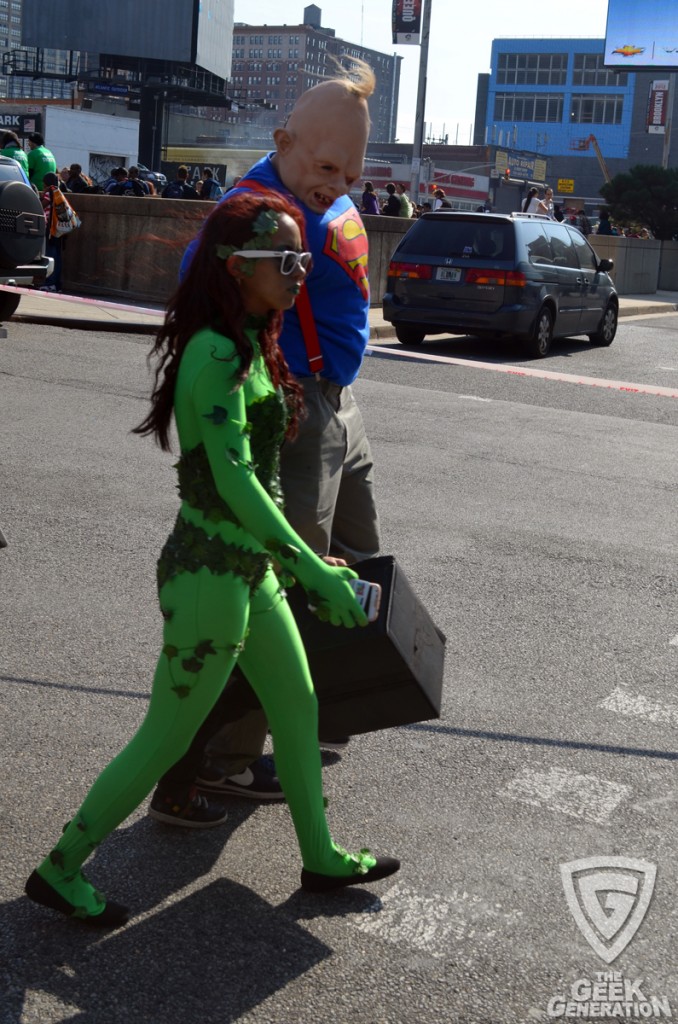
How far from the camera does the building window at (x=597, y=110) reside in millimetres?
139125

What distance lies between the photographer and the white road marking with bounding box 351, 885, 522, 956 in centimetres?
301

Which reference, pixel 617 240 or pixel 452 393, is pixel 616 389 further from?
pixel 617 240

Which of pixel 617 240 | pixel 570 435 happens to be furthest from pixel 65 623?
pixel 617 240

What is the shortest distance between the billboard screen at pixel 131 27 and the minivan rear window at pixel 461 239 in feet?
227

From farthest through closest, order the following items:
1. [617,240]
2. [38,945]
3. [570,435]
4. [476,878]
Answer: [617,240]
[570,435]
[476,878]
[38,945]

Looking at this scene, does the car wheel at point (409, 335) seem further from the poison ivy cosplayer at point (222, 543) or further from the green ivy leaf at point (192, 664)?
the green ivy leaf at point (192, 664)

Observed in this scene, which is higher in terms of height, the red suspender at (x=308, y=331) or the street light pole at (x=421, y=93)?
the street light pole at (x=421, y=93)

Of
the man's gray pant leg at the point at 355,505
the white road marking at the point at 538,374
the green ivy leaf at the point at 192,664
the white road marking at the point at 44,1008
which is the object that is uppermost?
the man's gray pant leg at the point at 355,505

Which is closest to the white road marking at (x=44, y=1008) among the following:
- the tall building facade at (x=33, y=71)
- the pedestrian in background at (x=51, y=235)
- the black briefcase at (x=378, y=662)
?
the black briefcase at (x=378, y=662)

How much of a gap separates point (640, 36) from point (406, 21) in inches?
1521

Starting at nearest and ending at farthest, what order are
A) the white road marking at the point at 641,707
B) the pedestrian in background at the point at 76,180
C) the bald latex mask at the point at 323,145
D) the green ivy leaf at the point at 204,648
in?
the green ivy leaf at the point at 204,648
the bald latex mask at the point at 323,145
the white road marking at the point at 641,707
the pedestrian in background at the point at 76,180

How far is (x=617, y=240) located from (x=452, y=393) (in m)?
20.1

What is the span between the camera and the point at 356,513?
3934 millimetres

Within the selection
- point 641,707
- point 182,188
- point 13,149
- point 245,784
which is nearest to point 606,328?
point 13,149
